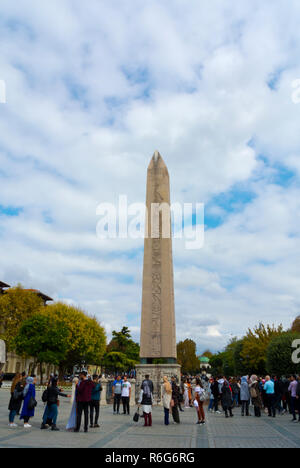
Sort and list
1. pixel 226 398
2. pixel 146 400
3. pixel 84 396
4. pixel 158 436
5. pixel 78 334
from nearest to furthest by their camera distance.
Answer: pixel 158 436 → pixel 84 396 → pixel 146 400 → pixel 226 398 → pixel 78 334

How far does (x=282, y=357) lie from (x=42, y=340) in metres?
23.5

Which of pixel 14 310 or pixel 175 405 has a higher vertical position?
pixel 14 310

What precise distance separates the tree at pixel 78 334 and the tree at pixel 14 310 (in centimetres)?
271

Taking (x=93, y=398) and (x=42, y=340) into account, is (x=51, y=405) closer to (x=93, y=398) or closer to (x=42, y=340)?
(x=93, y=398)

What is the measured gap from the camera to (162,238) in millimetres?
23219

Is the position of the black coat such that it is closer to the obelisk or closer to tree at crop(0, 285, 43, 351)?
the obelisk

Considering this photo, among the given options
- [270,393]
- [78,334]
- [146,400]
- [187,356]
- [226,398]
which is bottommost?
[226,398]

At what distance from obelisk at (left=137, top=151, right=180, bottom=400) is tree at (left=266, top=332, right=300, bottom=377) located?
9.60m

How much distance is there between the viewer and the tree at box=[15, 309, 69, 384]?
134 feet

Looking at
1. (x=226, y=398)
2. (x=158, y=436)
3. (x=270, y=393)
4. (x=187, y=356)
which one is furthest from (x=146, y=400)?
(x=187, y=356)

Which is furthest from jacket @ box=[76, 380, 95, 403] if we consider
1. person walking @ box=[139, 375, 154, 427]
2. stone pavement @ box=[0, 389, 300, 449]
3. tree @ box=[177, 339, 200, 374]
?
tree @ box=[177, 339, 200, 374]

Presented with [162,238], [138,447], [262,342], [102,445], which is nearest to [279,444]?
[138,447]

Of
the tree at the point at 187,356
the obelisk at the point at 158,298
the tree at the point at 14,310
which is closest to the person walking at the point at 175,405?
the obelisk at the point at 158,298

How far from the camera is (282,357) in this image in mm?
28562
